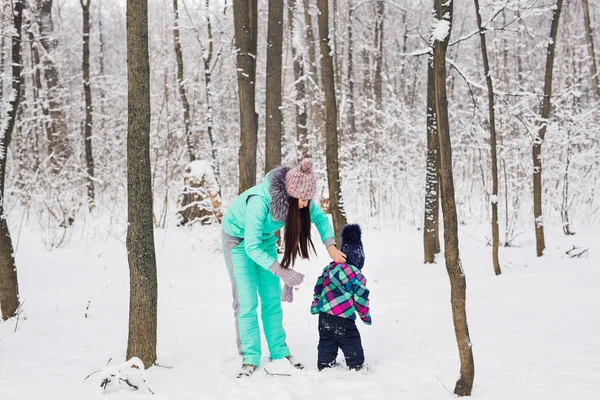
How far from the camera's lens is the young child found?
3.64 m

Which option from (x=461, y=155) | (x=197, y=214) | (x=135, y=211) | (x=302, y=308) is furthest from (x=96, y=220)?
(x=461, y=155)

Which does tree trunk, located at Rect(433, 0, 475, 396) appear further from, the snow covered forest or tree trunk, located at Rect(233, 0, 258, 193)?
tree trunk, located at Rect(233, 0, 258, 193)

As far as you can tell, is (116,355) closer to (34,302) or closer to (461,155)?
(34,302)

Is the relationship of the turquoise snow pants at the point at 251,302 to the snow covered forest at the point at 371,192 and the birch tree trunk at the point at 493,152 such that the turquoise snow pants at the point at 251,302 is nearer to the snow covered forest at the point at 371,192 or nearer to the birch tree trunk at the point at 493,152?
the snow covered forest at the point at 371,192

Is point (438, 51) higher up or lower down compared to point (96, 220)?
higher up

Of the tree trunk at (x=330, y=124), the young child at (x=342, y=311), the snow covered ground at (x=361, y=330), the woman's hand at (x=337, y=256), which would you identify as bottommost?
the snow covered ground at (x=361, y=330)

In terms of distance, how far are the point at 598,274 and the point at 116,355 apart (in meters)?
6.06

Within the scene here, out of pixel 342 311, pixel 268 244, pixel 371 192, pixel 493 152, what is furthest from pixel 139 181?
pixel 371 192

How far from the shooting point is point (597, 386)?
3160 millimetres

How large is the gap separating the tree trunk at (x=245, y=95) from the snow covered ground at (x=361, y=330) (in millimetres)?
1799

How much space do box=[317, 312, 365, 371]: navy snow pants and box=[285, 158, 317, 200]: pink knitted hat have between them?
39.2 inches

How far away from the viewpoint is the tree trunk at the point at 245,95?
25.1 ft

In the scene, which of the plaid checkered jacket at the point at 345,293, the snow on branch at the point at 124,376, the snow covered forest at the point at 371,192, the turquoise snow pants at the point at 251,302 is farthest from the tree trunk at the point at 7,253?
the plaid checkered jacket at the point at 345,293

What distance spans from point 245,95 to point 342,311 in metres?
4.95
